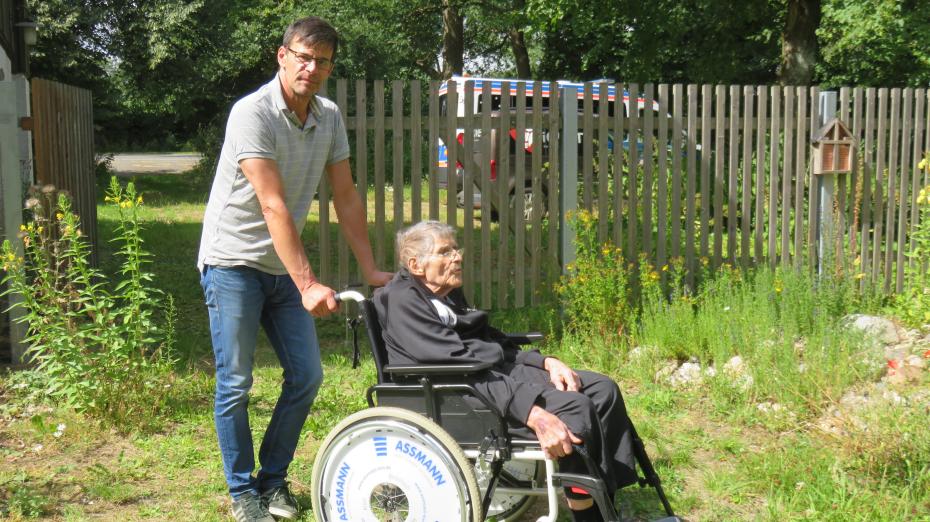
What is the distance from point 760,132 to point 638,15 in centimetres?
871

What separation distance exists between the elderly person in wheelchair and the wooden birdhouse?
15.6ft

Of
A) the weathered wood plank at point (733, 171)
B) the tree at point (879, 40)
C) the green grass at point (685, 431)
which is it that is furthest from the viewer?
the tree at point (879, 40)

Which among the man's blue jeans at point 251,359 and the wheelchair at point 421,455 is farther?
the man's blue jeans at point 251,359

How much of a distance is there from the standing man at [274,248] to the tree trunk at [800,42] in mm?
11061

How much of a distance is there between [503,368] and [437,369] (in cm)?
42

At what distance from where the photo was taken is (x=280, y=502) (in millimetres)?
3678

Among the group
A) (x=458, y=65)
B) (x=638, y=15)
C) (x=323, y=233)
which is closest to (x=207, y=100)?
(x=458, y=65)

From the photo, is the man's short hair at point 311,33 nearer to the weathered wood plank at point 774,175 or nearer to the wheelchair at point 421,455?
the wheelchair at point 421,455

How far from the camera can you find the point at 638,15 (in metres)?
15.5

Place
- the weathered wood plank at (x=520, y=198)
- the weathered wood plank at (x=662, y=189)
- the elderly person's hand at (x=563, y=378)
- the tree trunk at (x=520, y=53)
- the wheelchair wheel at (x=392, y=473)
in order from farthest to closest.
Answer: the tree trunk at (x=520, y=53), the weathered wood plank at (x=662, y=189), the weathered wood plank at (x=520, y=198), the elderly person's hand at (x=563, y=378), the wheelchair wheel at (x=392, y=473)

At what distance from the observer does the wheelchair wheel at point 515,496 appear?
12.3ft

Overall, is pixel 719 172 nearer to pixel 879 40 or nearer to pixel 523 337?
pixel 523 337

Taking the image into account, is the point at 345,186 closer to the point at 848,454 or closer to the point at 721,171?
the point at 848,454

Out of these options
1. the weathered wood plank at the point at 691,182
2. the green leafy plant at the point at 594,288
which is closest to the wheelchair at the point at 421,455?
the green leafy plant at the point at 594,288
